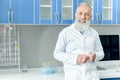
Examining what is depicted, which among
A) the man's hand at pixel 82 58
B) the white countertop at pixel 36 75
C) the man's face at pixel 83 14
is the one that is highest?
the man's face at pixel 83 14

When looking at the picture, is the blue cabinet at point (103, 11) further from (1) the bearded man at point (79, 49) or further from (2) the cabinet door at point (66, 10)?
(1) the bearded man at point (79, 49)

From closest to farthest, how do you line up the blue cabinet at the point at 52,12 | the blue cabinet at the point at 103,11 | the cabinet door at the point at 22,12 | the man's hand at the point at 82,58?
the man's hand at the point at 82,58 → the cabinet door at the point at 22,12 → the blue cabinet at the point at 52,12 → the blue cabinet at the point at 103,11

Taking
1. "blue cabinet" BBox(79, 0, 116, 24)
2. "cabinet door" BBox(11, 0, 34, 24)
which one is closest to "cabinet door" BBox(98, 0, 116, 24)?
"blue cabinet" BBox(79, 0, 116, 24)

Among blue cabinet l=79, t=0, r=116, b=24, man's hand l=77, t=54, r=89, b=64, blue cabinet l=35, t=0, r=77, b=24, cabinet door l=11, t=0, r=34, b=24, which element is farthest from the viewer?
blue cabinet l=79, t=0, r=116, b=24

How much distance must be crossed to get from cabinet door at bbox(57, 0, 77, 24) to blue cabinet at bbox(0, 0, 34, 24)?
1.06 ft

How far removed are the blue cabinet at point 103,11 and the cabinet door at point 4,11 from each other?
945 mm

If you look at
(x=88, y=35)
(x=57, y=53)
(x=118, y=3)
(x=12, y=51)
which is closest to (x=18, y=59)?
(x=12, y=51)

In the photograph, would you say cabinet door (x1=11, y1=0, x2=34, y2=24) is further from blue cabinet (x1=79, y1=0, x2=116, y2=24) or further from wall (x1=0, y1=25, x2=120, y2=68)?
blue cabinet (x1=79, y1=0, x2=116, y2=24)

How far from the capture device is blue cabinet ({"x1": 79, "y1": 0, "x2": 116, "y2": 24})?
9.77 feet

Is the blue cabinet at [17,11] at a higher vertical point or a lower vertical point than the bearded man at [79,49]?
higher

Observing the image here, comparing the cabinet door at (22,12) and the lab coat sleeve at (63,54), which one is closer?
the lab coat sleeve at (63,54)

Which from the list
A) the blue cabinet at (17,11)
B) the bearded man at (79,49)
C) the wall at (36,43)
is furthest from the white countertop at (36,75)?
the blue cabinet at (17,11)

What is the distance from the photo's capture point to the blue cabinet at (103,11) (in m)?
2.98

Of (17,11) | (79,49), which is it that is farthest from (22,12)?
(79,49)
